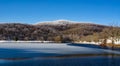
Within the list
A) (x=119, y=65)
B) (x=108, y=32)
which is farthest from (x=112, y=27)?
(x=119, y=65)

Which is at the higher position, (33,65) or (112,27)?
(112,27)

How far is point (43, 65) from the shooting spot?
29906mm

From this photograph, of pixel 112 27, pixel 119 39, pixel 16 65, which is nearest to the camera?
pixel 16 65

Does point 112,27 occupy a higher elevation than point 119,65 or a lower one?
higher

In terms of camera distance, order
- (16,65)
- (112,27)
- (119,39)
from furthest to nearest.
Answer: (112,27) → (119,39) → (16,65)

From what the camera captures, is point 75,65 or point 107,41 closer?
point 75,65

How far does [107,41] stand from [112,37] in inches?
154

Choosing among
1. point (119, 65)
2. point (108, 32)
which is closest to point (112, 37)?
point (108, 32)

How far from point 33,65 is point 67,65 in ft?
11.7

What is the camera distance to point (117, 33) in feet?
366

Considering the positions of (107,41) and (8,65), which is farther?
(107,41)

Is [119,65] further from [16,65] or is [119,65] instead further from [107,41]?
[107,41]

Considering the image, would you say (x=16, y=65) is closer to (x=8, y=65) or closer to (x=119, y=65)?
(x=8, y=65)

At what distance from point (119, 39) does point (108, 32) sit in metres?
14.8
